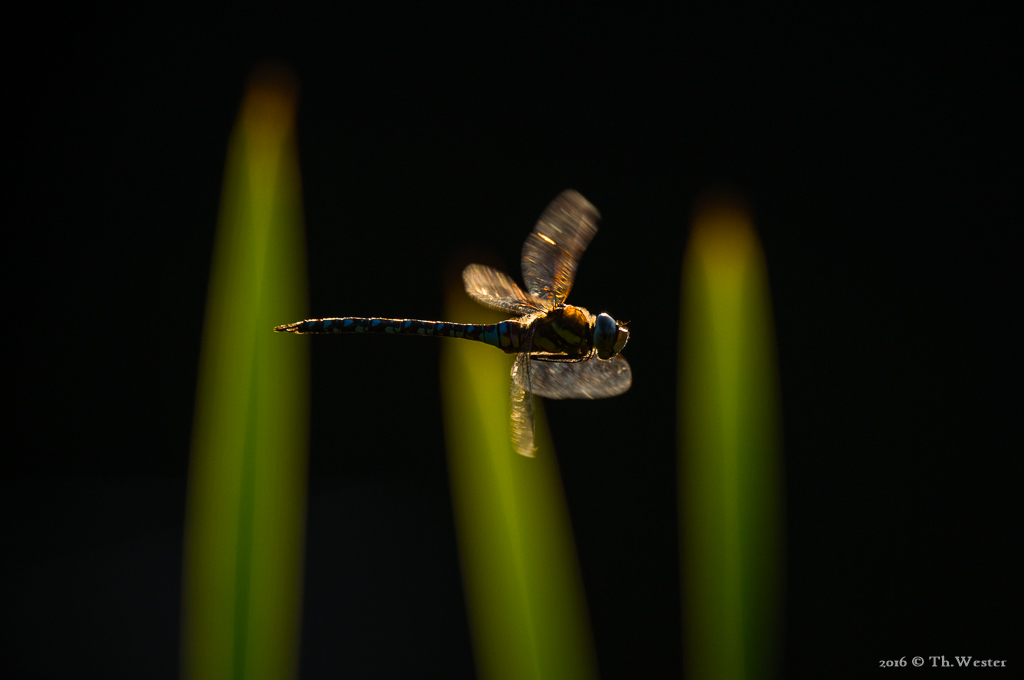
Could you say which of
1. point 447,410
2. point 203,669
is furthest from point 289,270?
point 203,669

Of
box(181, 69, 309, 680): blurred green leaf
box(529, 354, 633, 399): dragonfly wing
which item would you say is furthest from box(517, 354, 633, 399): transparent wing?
box(181, 69, 309, 680): blurred green leaf

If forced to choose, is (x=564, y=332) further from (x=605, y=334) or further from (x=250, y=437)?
(x=250, y=437)

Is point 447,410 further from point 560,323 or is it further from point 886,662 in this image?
point 886,662

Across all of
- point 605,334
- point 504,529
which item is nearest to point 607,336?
point 605,334

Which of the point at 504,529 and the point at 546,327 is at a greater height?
the point at 546,327

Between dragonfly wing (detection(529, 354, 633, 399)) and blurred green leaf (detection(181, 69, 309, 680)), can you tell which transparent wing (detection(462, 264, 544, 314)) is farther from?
blurred green leaf (detection(181, 69, 309, 680))

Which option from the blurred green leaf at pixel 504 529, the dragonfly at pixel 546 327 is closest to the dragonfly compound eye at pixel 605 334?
the dragonfly at pixel 546 327
